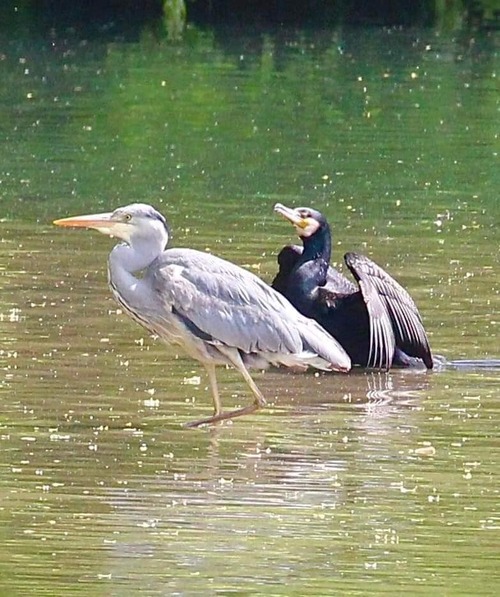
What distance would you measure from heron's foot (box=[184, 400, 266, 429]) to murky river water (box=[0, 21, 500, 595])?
0.05 meters

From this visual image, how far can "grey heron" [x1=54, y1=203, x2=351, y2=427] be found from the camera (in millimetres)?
9680

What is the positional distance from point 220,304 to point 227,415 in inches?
20.8

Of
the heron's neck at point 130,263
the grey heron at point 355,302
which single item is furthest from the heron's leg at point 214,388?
the grey heron at point 355,302

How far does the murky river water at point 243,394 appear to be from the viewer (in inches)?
285

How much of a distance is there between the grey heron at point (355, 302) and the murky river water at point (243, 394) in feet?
0.56

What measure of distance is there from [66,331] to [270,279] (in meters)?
1.86

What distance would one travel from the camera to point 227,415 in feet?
31.3

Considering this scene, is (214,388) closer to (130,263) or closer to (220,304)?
(220,304)

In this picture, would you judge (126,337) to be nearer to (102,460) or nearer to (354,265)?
(354,265)

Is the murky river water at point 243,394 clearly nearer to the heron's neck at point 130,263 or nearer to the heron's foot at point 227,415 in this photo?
the heron's foot at point 227,415

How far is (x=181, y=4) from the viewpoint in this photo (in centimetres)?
3975

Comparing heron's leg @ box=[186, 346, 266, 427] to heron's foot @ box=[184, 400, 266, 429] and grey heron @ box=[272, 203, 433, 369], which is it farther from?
grey heron @ box=[272, 203, 433, 369]

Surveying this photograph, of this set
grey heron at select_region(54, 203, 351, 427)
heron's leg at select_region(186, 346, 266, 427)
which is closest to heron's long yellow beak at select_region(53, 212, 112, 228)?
grey heron at select_region(54, 203, 351, 427)

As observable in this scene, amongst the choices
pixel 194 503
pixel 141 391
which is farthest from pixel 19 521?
pixel 141 391
